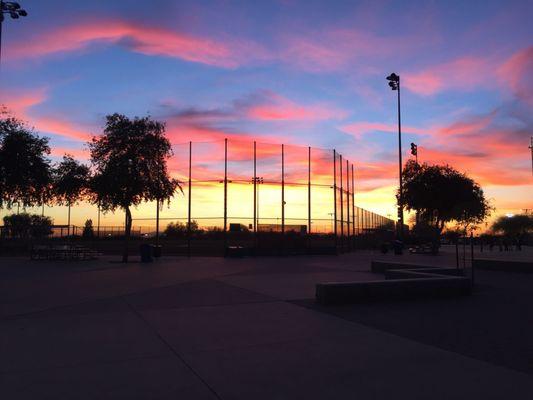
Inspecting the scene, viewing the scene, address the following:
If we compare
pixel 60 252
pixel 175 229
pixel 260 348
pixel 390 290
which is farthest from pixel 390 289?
pixel 175 229

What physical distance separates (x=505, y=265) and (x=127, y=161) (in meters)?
19.9

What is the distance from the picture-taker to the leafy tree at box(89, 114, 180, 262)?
2764cm

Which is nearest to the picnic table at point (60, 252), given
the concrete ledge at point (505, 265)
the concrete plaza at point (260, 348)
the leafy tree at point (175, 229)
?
→ the leafy tree at point (175, 229)

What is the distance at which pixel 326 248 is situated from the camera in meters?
37.9

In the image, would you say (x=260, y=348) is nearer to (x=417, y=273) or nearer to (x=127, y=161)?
(x=417, y=273)

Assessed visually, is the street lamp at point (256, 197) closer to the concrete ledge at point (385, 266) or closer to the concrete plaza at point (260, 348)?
the concrete ledge at point (385, 266)

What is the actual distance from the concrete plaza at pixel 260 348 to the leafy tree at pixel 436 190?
2808 cm

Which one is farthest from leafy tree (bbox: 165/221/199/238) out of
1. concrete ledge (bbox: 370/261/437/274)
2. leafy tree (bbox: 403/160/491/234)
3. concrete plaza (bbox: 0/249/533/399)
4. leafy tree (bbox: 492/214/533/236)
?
leafy tree (bbox: 492/214/533/236)

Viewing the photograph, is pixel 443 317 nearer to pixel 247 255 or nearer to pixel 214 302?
pixel 214 302

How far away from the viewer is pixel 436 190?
1533 inches

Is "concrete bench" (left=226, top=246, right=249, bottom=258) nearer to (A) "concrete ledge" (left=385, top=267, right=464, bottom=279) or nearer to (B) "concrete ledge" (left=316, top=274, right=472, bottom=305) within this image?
(A) "concrete ledge" (left=385, top=267, right=464, bottom=279)

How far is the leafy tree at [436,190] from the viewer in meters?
39.0

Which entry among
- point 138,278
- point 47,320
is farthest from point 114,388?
point 138,278

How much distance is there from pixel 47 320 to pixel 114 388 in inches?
181
